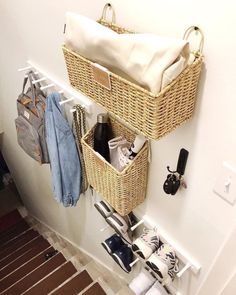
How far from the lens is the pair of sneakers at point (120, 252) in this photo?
4.83 ft

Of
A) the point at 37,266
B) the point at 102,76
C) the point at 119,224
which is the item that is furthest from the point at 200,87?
the point at 37,266

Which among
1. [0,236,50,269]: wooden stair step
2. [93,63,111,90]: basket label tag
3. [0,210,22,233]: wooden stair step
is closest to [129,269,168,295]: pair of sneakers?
[93,63,111,90]: basket label tag

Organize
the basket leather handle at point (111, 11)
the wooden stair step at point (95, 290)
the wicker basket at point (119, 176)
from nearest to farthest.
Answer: the basket leather handle at point (111, 11)
the wicker basket at point (119, 176)
the wooden stair step at point (95, 290)

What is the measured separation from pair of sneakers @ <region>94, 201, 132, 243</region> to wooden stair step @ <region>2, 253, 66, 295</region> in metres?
1.34

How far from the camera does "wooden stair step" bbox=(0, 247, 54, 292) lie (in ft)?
8.43

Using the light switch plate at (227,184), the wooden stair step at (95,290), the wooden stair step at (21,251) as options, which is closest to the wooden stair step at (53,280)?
the wooden stair step at (95,290)

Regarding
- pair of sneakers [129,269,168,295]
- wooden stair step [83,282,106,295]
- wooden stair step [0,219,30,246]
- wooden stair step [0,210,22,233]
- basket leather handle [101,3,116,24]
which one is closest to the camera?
basket leather handle [101,3,116,24]

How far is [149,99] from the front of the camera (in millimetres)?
661

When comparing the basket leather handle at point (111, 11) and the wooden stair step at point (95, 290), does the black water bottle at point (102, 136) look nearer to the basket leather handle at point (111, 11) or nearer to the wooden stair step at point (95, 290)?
the basket leather handle at point (111, 11)

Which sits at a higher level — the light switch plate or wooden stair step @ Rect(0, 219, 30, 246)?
the light switch plate

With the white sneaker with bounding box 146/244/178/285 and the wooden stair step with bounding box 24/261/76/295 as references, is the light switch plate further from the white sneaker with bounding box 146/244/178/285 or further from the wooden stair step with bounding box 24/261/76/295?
the wooden stair step with bounding box 24/261/76/295

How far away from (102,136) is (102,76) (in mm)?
409

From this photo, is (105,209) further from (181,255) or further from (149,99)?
(149,99)

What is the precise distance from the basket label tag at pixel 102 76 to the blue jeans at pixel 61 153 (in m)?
0.61
